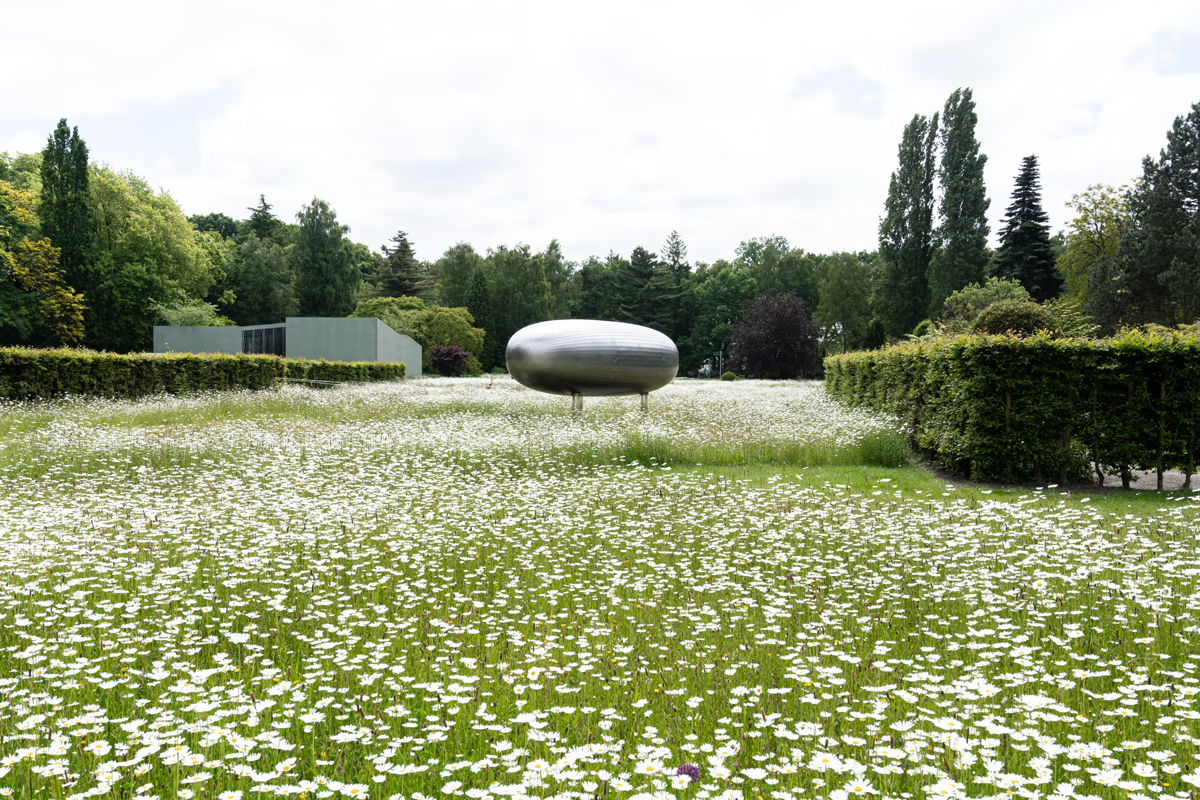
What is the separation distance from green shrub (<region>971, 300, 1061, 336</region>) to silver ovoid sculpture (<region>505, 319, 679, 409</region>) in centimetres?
1106

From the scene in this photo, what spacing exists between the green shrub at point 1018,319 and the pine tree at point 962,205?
89.0ft

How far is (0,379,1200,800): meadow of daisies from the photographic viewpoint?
3348mm

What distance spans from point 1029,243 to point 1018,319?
114 ft

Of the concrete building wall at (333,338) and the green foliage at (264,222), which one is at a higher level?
the green foliage at (264,222)

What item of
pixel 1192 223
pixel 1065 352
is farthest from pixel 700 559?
pixel 1192 223

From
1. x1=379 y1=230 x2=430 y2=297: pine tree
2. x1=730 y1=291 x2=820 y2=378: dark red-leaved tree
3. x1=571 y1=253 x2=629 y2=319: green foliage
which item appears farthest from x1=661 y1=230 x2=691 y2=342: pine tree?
x1=379 y1=230 x2=430 y2=297: pine tree

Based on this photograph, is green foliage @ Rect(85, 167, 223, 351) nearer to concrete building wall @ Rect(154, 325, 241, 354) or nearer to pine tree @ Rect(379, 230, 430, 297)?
concrete building wall @ Rect(154, 325, 241, 354)

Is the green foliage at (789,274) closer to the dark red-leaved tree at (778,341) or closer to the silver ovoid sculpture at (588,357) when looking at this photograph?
the dark red-leaved tree at (778,341)

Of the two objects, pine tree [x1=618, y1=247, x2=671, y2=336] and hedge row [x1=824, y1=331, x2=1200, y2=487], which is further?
pine tree [x1=618, y1=247, x2=671, y2=336]

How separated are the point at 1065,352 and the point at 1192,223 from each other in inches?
1658

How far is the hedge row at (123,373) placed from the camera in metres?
21.2

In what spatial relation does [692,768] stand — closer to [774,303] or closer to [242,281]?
[774,303]

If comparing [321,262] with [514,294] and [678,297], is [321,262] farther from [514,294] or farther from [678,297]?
[678,297]

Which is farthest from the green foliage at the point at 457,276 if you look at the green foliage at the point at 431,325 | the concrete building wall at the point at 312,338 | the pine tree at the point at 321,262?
the concrete building wall at the point at 312,338
